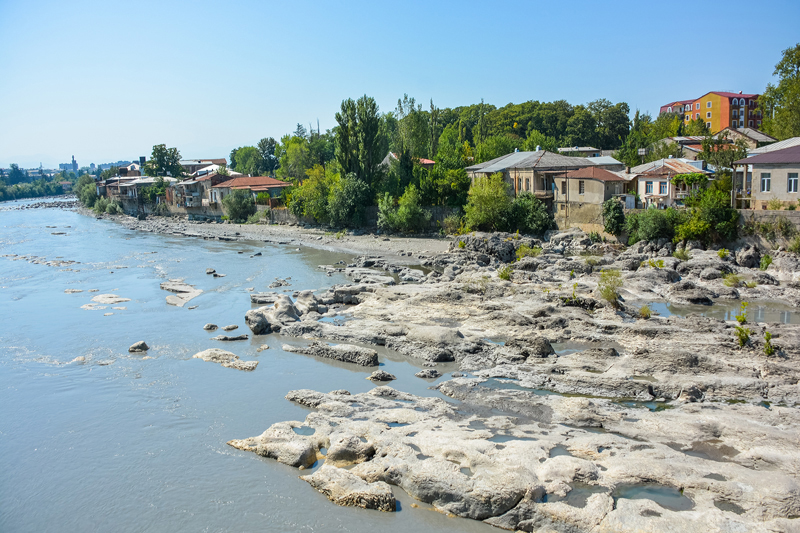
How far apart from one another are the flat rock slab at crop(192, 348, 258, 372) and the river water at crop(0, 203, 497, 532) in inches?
13.2

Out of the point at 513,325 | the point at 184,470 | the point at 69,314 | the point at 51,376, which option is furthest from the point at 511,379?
the point at 69,314

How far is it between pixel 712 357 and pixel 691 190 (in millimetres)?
24867

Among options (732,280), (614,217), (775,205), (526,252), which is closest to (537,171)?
(614,217)

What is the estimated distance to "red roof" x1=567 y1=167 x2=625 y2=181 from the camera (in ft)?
144

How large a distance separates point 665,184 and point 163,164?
91.8 meters

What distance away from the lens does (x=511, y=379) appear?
18.0 metres

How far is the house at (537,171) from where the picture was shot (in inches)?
1896

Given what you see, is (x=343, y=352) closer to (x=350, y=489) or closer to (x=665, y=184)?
(x=350, y=489)

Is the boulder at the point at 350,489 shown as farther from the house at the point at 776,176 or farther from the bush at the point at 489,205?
the bush at the point at 489,205

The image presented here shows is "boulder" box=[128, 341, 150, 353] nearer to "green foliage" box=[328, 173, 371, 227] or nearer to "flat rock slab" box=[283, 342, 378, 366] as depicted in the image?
"flat rock slab" box=[283, 342, 378, 366]

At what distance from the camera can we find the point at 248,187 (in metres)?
72.7

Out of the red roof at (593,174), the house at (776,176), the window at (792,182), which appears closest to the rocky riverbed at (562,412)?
the house at (776,176)

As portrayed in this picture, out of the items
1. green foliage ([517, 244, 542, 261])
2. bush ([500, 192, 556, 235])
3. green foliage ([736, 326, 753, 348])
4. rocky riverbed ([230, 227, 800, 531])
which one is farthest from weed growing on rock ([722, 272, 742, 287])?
bush ([500, 192, 556, 235])

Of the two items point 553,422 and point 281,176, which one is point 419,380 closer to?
point 553,422
